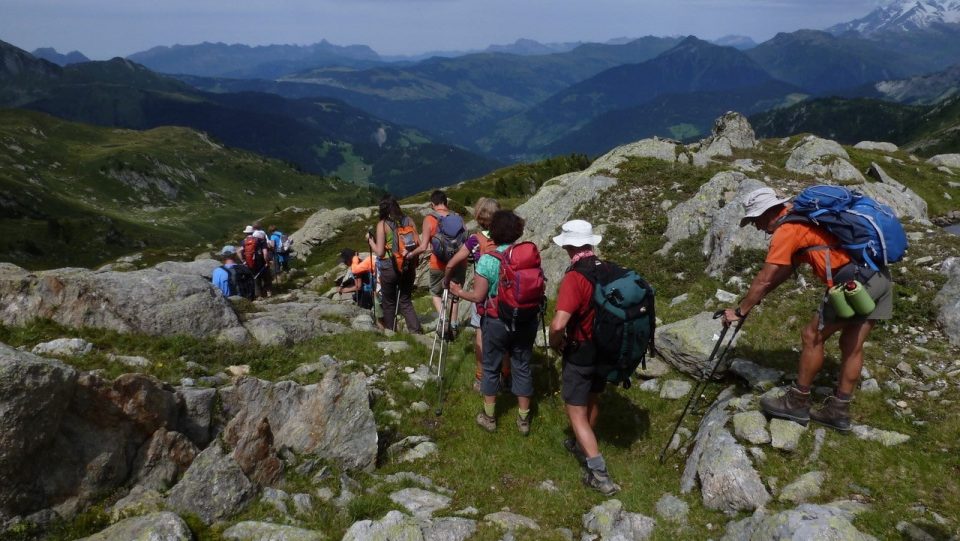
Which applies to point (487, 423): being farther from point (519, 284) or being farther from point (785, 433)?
point (785, 433)

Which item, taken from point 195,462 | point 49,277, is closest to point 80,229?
point 49,277

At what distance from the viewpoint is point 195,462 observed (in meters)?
7.20

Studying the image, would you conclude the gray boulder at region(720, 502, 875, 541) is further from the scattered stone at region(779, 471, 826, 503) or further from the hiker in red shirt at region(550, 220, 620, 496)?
the hiker in red shirt at region(550, 220, 620, 496)

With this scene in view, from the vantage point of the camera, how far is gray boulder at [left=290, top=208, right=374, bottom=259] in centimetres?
5338

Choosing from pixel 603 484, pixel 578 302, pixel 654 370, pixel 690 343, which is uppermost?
pixel 578 302

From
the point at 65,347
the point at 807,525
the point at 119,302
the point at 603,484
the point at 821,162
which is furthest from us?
the point at 821,162

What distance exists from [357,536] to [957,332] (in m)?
12.0

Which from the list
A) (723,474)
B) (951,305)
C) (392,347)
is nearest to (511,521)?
(723,474)

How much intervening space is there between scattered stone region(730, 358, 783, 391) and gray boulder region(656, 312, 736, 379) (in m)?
0.36

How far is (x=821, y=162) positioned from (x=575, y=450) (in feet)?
140

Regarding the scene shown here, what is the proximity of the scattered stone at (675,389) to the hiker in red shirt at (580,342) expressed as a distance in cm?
317

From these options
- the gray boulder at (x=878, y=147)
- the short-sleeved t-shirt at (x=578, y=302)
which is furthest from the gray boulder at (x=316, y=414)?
the gray boulder at (x=878, y=147)

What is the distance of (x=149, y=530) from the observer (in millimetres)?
5977

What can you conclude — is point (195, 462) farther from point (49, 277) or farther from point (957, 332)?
point (957, 332)
